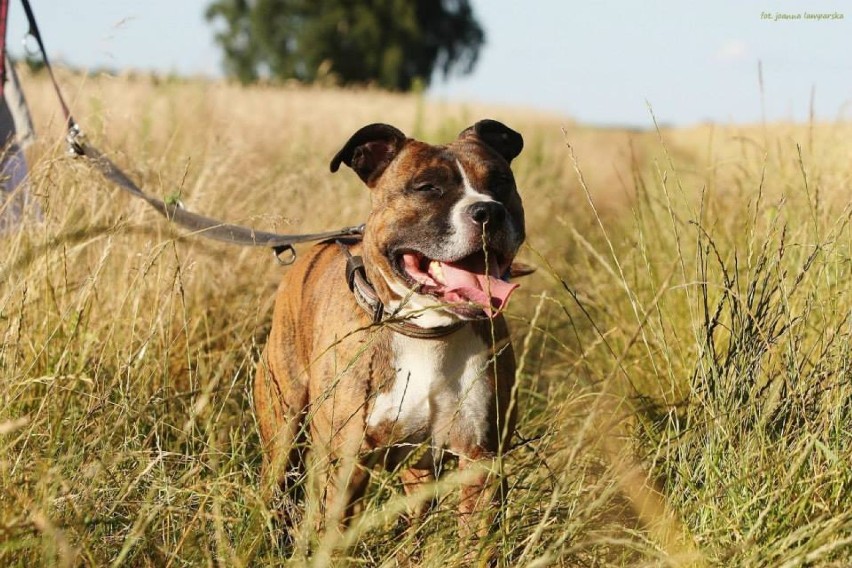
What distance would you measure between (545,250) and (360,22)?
124 ft

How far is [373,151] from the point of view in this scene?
3.70 metres

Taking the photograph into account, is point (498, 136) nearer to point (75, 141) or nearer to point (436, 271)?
point (436, 271)

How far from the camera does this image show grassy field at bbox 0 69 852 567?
239cm

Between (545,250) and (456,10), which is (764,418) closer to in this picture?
(545,250)

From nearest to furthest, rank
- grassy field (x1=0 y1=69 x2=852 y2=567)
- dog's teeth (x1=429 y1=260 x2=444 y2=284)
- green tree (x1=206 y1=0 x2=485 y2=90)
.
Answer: grassy field (x1=0 y1=69 x2=852 y2=567)
dog's teeth (x1=429 y1=260 x2=444 y2=284)
green tree (x1=206 y1=0 x2=485 y2=90)

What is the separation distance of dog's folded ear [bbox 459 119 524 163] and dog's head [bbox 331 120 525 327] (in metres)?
0.12

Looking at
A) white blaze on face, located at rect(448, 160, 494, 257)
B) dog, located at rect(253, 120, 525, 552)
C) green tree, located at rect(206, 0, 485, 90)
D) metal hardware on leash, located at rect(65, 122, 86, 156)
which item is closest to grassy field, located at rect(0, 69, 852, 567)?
metal hardware on leash, located at rect(65, 122, 86, 156)

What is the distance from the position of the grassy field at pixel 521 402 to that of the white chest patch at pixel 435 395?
236mm

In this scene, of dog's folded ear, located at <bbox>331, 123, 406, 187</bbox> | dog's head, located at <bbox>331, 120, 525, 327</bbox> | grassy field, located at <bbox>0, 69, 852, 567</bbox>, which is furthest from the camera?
dog's folded ear, located at <bbox>331, 123, 406, 187</bbox>

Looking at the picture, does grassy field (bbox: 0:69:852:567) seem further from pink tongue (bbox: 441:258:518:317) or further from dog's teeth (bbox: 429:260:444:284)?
dog's teeth (bbox: 429:260:444:284)

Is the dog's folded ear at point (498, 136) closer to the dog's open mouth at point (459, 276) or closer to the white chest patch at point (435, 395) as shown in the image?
the dog's open mouth at point (459, 276)

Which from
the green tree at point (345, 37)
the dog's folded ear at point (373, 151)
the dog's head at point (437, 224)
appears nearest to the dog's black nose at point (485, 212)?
the dog's head at point (437, 224)

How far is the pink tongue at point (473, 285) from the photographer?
120 inches

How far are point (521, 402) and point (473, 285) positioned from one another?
5.30 ft
